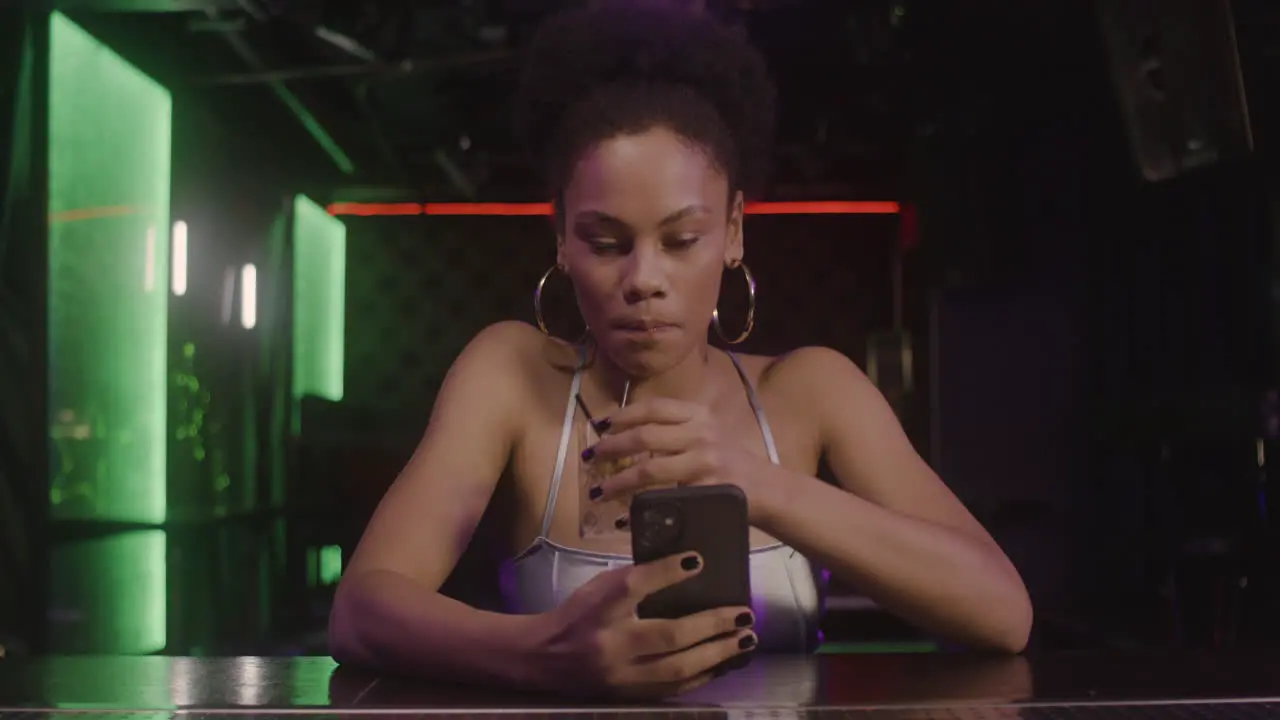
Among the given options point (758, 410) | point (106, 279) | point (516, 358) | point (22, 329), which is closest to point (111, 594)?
point (22, 329)

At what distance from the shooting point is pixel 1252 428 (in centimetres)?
438

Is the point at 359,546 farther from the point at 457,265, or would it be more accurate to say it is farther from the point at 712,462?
the point at 457,265

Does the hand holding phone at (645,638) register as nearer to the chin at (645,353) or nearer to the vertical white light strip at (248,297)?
the chin at (645,353)

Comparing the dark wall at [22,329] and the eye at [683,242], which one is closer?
the eye at [683,242]

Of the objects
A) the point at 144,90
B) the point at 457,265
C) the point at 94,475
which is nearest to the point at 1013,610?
the point at 94,475

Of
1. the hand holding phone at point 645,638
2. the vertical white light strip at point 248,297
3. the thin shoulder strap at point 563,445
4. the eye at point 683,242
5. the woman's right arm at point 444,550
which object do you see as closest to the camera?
the hand holding phone at point 645,638

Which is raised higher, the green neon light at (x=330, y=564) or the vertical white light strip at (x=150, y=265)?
the vertical white light strip at (x=150, y=265)

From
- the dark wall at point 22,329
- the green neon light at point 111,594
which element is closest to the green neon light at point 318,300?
the green neon light at point 111,594

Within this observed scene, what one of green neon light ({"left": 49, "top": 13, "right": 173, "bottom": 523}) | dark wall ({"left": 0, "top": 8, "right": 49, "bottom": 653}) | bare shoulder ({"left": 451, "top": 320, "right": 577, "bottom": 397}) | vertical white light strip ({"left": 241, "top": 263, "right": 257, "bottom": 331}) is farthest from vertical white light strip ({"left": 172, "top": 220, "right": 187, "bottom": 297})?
bare shoulder ({"left": 451, "top": 320, "right": 577, "bottom": 397})

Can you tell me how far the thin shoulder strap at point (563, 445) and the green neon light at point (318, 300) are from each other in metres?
6.51

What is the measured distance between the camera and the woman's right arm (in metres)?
0.91

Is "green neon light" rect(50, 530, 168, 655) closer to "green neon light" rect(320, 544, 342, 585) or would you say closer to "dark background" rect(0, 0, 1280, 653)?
"dark background" rect(0, 0, 1280, 653)

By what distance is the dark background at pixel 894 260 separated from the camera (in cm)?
421

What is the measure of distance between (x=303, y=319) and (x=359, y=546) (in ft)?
23.2
